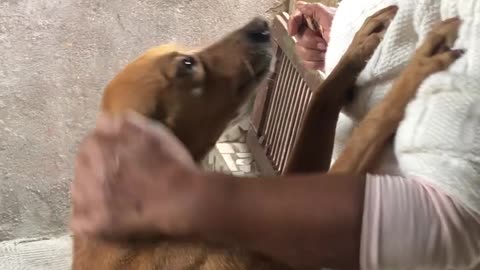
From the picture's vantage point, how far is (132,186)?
0.58m

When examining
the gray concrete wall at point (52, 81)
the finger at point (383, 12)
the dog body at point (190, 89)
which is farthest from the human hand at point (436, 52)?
the gray concrete wall at point (52, 81)

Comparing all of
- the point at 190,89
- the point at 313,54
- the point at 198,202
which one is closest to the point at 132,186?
the point at 198,202

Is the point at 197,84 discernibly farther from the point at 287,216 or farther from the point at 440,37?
the point at 287,216

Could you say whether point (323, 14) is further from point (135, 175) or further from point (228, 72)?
point (135, 175)

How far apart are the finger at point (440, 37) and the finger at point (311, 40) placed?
513 millimetres

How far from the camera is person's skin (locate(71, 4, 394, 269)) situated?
1.90 feet

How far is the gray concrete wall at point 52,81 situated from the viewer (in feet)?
7.14

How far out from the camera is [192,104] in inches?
49.1

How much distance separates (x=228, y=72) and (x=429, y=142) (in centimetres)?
69

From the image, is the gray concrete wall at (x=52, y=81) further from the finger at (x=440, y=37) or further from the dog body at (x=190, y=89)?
the finger at (x=440, y=37)

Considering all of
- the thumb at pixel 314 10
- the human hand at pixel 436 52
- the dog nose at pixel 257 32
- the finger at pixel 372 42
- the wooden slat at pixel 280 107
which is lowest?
the wooden slat at pixel 280 107

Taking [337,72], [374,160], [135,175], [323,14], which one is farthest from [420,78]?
→ [323,14]

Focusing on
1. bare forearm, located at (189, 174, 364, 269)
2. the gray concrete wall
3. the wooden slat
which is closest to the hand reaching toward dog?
bare forearm, located at (189, 174, 364, 269)

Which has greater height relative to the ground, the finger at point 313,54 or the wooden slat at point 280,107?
the finger at point 313,54
